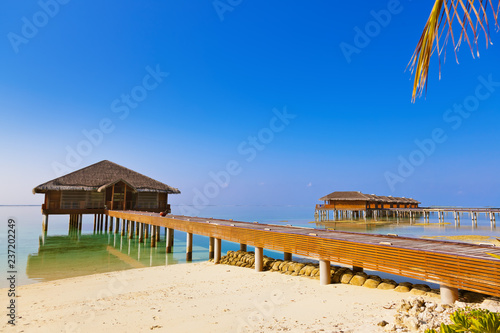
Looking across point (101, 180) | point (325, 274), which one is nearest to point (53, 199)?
point (101, 180)

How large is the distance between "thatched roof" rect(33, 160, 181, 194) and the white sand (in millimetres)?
25143

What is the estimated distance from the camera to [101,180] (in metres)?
40.2

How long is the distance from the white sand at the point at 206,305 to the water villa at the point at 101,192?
25.4 metres

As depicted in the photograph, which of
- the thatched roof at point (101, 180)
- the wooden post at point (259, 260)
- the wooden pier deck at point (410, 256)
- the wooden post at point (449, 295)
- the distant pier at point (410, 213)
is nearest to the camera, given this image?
the wooden pier deck at point (410, 256)

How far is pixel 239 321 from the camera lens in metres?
7.95

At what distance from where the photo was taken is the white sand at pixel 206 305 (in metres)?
7.61

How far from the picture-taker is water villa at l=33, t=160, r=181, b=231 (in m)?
36.0

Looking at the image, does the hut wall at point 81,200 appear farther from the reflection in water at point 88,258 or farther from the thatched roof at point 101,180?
the reflection in water at point 88,258

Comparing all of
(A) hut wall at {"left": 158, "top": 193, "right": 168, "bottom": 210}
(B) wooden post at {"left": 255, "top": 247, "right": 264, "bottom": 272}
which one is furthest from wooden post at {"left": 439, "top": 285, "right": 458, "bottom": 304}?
(A) hut wall at {"left": 158, "top": 193, "right": 168, "bottom": 210}

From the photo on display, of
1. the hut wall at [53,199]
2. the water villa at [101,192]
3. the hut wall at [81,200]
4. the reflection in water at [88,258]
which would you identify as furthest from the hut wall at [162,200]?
the reflection in water at [88,258]

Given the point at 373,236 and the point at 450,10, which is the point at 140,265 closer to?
the point at 373,236

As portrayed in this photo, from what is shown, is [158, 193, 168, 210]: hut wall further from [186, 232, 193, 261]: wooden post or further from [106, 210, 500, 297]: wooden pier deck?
[106, 210, 500, 297]: wooden pier deck

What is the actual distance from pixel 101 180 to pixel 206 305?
36.0 metres

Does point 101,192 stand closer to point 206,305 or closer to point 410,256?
point 206,305
